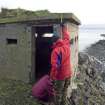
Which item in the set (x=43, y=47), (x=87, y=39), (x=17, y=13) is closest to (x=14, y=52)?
(x=17, y=13)

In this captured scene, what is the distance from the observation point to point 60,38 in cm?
961

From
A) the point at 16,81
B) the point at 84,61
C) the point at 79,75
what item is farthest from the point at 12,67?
the point at 84,61

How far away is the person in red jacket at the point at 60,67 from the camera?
30.0ft

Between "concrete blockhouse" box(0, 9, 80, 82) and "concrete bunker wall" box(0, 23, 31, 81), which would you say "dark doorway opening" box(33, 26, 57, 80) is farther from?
"concrete bunker wall" box(0, 23, 31, 81)

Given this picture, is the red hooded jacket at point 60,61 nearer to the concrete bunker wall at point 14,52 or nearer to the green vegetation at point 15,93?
the green vegetation at point 15,93

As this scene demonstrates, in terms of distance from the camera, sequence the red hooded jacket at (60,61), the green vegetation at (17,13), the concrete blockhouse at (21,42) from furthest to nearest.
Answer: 1. the green vegetation at (17,13)
2. the concrete blockhouse at (21,42)
3. the red hooded jacket at (60,61)

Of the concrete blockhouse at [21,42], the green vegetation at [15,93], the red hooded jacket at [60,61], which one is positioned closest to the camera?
the red hooded jacket at [60,61]

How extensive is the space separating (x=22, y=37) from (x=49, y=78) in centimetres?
218

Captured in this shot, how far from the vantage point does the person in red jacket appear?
30.0 ft

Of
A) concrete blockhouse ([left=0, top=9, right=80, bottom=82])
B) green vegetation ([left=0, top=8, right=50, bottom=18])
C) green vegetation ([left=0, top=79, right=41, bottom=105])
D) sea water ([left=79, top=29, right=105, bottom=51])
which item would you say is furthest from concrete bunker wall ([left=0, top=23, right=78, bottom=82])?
sea water ([left=79, top=29, right=105, bottom=51])

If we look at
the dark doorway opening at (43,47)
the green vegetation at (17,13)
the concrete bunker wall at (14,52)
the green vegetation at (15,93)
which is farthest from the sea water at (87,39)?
the green vegetation at (15,93)

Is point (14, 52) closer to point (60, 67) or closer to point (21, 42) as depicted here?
point (21, 42)

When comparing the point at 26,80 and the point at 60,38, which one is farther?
the point at 26,80

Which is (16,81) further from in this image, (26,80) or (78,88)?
(78,88)
